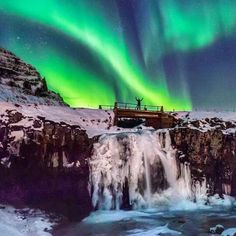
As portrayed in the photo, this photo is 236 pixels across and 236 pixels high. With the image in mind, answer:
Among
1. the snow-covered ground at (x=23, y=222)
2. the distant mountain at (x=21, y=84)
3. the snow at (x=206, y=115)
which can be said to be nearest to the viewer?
the snow-covered ground at (x=23, y=222)

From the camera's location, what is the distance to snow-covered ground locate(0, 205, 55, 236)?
2546 centimetres

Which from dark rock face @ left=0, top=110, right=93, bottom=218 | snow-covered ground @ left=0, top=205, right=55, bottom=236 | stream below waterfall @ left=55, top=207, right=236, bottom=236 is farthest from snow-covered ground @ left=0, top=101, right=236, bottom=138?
stream below waterfall @ left=55, top=207, right=236, bottom=236

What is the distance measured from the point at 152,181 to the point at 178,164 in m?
3.38

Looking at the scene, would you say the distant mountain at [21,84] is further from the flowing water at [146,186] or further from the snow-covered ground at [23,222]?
the snow-covered ground at [23,222]

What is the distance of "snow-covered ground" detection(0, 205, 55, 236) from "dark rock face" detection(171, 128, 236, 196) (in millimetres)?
14571

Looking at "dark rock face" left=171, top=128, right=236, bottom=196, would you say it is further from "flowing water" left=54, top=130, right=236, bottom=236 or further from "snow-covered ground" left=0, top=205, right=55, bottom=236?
"snow-covered ground" left=0, top=205, right=55, bottom=236

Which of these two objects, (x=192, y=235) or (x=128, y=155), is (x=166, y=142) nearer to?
(x=128, y=155)

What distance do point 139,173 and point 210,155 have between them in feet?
25.4

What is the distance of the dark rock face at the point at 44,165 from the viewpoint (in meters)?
33.6

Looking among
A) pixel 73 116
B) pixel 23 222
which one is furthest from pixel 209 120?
pixel 23 222

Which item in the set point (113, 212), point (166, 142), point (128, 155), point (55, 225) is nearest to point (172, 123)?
point (166, 142)

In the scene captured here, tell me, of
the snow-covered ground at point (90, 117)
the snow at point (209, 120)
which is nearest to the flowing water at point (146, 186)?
the snow-covered ground at point (90, 117)

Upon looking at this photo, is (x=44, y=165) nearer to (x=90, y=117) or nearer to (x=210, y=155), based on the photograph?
(x=90, y=117)

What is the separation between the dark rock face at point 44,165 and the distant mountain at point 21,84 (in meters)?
15.8
